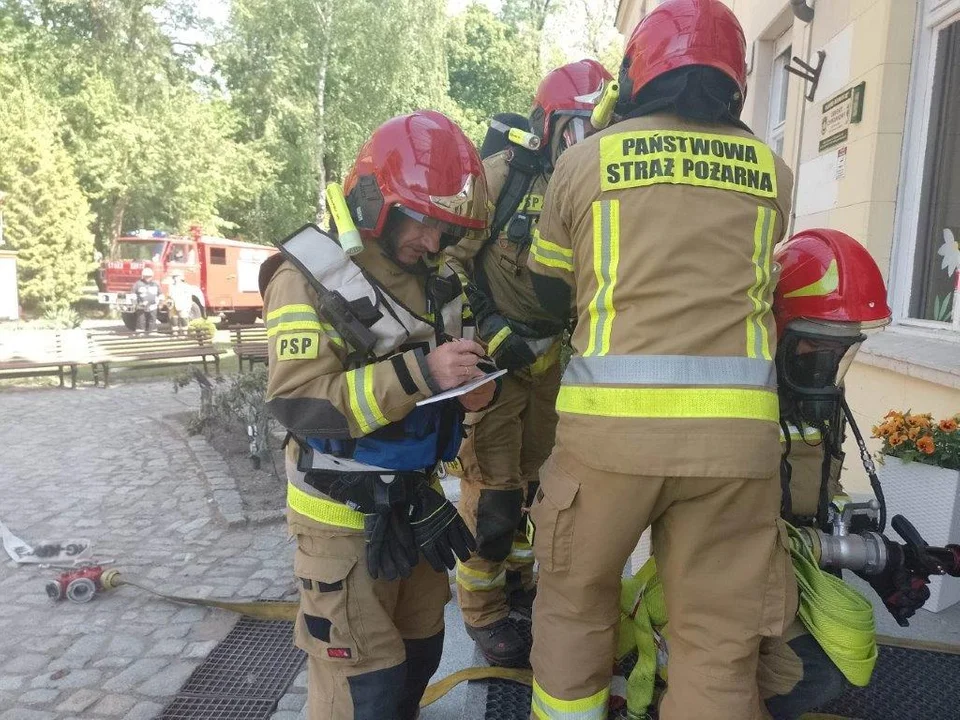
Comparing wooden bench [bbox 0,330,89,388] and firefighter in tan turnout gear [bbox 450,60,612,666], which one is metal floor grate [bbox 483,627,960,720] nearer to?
firefighter in tan turnout gear [bbox 450,60,612,666]

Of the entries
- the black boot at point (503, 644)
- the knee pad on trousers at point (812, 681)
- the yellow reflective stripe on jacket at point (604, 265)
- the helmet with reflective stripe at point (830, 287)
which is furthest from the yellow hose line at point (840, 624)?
the black boot at point (503, 644)

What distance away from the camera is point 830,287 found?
2137mm

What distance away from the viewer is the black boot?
2.78 m

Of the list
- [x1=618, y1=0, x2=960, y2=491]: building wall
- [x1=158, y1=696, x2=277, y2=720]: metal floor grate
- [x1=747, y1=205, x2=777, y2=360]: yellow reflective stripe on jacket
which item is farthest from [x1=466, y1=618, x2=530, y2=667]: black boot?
[x1=618, y1=0, x2=960, y2=491]: building wall

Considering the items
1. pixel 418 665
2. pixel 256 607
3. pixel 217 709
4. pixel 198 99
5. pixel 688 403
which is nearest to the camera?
pixel 688 403

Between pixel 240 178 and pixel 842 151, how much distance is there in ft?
73.5

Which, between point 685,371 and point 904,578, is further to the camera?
point 904,578

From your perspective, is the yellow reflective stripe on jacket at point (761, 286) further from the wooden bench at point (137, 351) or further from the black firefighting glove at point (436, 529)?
the wooden bench at point (137, 351)

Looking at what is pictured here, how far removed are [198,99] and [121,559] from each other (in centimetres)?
2285

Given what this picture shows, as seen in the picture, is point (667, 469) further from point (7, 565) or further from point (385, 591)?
point (7, 565)

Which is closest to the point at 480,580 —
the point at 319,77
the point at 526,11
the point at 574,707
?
the point at 574,707

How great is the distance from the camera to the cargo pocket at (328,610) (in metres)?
1.91

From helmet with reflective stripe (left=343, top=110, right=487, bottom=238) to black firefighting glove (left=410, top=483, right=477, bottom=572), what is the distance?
763 mm

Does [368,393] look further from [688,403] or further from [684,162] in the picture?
[684,162]
